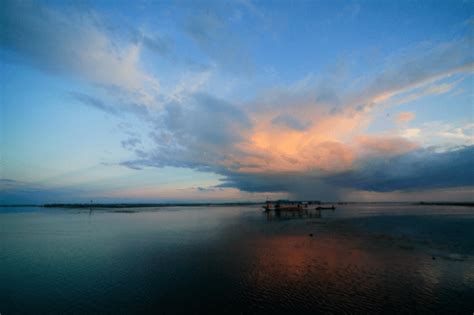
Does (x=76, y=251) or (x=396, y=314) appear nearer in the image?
(x=396, y=314)

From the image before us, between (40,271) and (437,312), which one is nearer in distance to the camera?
(437,312)

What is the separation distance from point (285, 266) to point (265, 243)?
45.1 ft

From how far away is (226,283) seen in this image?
22.0m

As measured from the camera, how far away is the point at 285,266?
2678 centimetres

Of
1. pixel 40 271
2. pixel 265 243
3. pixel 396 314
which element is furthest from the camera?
pixel 265 243

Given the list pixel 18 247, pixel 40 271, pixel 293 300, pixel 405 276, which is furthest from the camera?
pixel 18 247

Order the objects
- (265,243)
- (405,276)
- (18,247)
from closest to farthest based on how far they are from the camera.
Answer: (405,276)
(18,247)
(265,243)

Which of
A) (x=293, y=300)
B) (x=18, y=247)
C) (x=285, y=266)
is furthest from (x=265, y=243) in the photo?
(x=18, y=247)

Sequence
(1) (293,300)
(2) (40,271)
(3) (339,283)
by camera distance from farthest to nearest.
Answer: (2) (40,271) < (3) (339,283) < (1) (293,300)

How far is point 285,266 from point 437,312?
1344 cm

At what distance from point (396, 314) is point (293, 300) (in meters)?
7.01

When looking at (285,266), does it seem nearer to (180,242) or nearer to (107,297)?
(107,297)

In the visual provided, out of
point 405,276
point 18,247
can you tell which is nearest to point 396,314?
point 405,276

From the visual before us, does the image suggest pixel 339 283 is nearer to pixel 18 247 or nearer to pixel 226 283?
pixel 226 283
